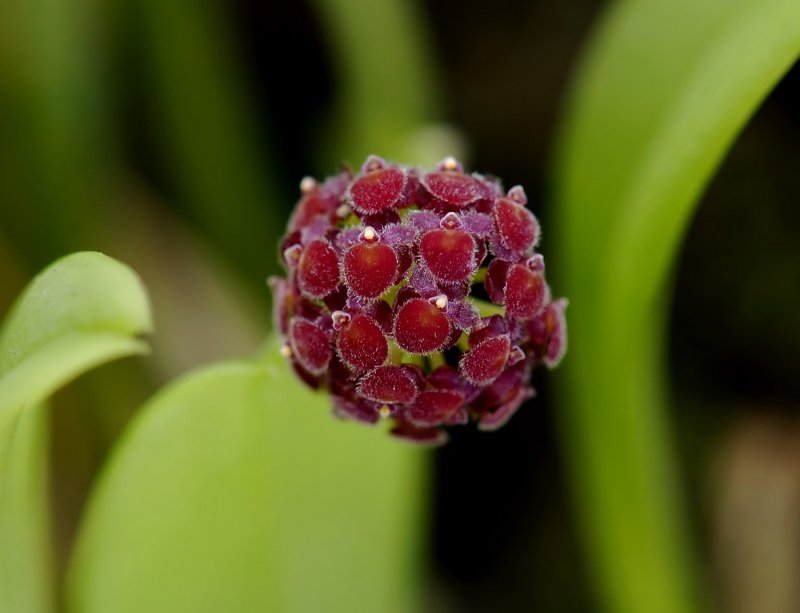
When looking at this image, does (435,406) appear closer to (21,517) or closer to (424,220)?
(424,220)

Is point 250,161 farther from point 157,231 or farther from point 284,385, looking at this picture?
point 284,385

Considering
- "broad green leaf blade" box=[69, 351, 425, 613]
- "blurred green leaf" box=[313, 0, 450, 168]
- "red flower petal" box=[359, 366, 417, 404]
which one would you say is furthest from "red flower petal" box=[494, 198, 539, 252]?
"blurred green leaf" box=[313, 0, 450, 168]

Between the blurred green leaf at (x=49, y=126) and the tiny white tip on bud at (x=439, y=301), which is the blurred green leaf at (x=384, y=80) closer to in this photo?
the blurred green leaf at (x=49, y=126)

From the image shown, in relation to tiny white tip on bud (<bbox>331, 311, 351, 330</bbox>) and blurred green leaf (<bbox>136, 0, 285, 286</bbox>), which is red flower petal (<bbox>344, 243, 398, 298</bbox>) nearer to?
tiny white tip on bud (<bbox>331, 311, 351, 330</bbox>)

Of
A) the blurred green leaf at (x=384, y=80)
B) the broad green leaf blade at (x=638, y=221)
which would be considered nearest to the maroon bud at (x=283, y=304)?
the broad green leaf blade at (x=638, y=221)

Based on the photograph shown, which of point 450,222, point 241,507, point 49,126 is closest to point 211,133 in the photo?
point 49,126
